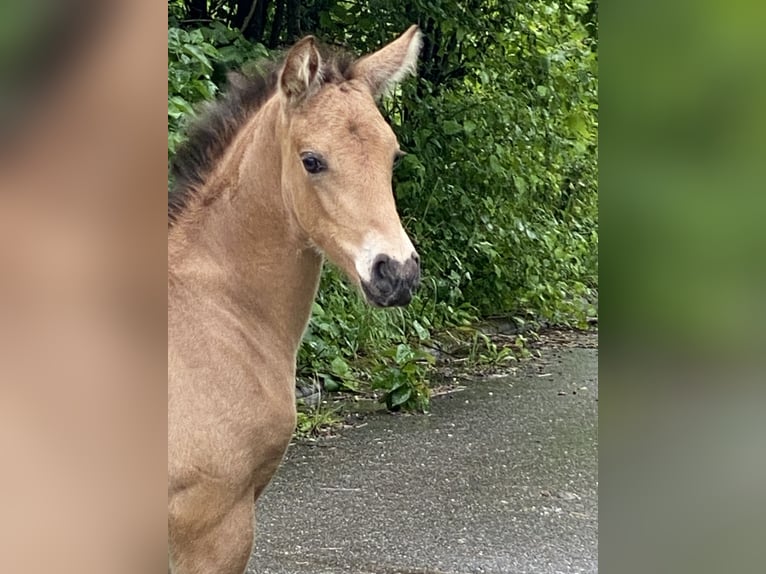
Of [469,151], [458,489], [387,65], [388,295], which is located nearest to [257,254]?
[388,295]

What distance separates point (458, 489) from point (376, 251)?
1697 millimetres

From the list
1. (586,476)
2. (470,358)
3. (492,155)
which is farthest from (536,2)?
(586,476)

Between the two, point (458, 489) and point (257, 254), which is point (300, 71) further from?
point (458, 489)

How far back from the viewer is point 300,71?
1.49 metres

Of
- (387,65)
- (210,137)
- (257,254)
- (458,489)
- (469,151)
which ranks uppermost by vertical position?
(387,65)

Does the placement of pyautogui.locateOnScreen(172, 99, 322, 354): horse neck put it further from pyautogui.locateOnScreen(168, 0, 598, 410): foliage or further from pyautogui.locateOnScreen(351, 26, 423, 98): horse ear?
pyautogui.locateOnScreen(168, 0, 598, 410): foliage

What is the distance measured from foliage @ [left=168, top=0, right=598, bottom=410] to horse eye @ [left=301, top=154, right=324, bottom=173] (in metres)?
0.83

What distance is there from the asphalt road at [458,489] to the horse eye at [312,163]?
1.32 m

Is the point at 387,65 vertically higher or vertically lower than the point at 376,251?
higher
